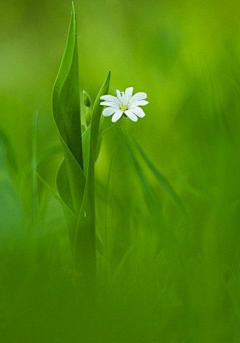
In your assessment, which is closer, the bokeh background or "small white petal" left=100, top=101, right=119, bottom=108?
the bokeh background

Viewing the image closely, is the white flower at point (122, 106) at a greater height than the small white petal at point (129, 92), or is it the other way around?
the small white petal at point (129, 92)

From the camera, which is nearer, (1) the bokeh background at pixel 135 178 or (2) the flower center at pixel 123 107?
(1) the bokeh background at pixel 135 178

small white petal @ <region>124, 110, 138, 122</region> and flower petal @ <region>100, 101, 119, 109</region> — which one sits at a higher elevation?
flower petal @ <region>100, 101, 119, 109</region>

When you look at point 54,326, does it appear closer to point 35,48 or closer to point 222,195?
point 222,195
